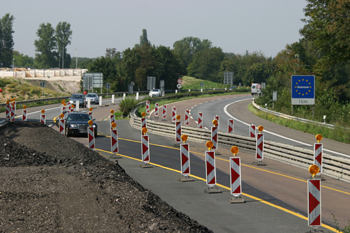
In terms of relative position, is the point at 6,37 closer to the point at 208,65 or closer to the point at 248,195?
the point at 208,65

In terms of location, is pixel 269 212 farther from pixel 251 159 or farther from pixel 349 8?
pixel 349 8

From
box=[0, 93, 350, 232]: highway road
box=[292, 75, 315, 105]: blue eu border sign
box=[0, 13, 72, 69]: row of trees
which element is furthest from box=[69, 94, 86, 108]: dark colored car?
box=[0, 13, 72, 69]: row of trees

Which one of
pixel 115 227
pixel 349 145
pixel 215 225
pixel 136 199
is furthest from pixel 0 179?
pixel 349 145

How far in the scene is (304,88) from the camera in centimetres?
3092

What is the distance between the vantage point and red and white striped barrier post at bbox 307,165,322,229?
26.7 ft

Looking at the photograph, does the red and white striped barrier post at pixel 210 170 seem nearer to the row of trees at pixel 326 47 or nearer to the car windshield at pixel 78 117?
the car windshield at pixel 78 117

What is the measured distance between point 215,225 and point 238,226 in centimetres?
44

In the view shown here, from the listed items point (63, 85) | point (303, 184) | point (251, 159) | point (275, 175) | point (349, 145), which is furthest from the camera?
point (63, 85)

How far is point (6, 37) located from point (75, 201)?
159 meters

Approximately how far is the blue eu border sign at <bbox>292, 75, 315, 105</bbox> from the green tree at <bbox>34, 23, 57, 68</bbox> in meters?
144

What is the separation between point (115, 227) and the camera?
7273mm

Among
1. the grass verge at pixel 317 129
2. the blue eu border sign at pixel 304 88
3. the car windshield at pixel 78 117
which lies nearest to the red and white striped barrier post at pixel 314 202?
the grass verge at pixel 317 129

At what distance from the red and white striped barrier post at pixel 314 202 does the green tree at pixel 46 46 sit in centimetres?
16346

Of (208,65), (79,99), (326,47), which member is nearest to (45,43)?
(208,65)
